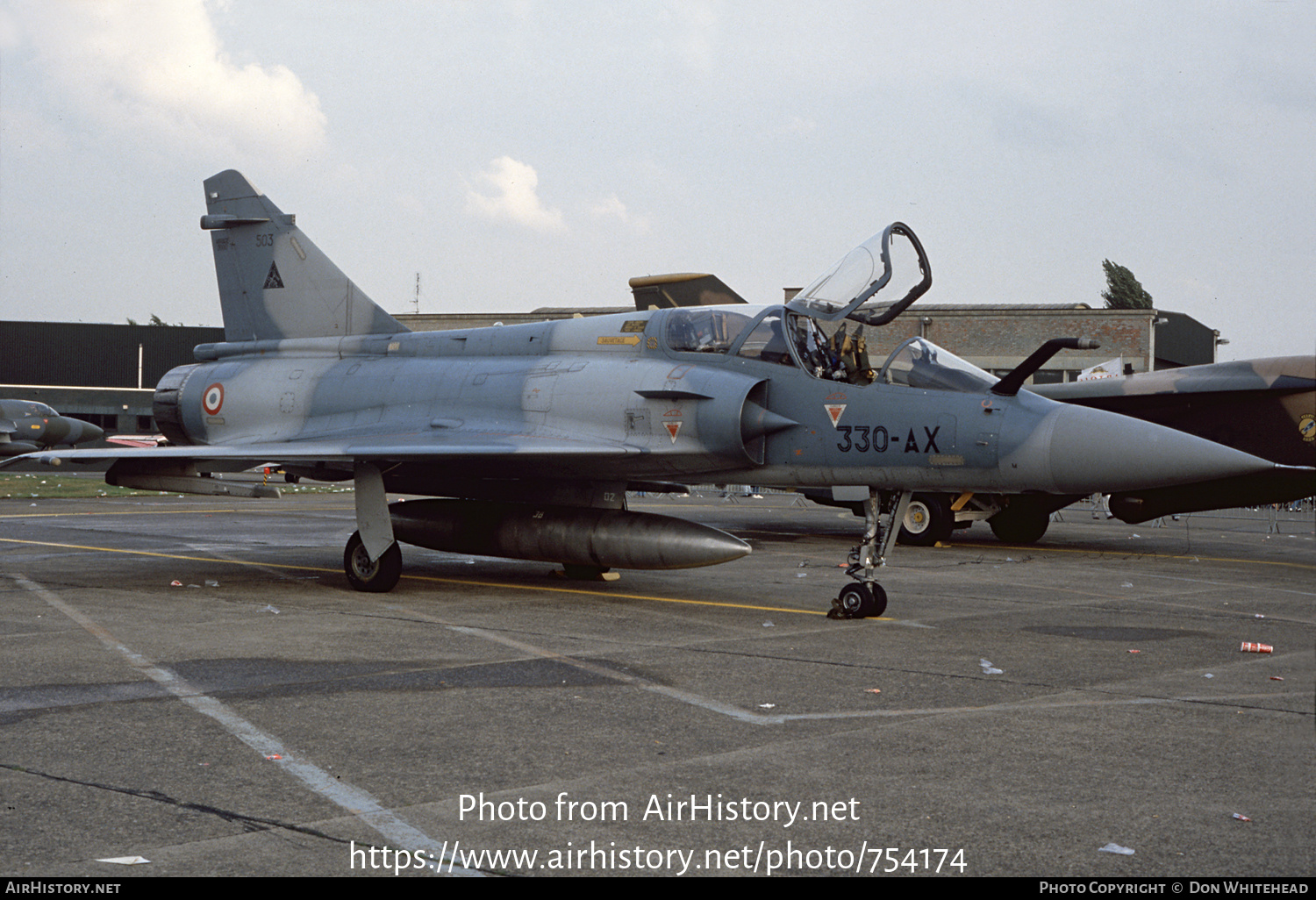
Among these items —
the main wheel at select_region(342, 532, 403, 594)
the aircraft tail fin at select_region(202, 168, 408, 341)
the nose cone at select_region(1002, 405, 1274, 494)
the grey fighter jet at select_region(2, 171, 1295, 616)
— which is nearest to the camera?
the nose cone at select_region(1002, 405, 1274, 494)

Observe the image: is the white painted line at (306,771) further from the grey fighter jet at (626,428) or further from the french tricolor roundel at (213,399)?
the french tricolor roundel at (213,399)

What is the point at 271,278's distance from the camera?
14.4m

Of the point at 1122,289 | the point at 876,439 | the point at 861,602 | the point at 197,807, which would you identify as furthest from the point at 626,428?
the point at 1122,289

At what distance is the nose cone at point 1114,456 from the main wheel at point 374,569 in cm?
569

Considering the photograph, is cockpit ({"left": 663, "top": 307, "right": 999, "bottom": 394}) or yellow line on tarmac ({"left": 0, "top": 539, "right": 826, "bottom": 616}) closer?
cockpit ({"left": 663, "top": 307, "right": 999, "bottom": 394})

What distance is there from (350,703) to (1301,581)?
37.3 feet

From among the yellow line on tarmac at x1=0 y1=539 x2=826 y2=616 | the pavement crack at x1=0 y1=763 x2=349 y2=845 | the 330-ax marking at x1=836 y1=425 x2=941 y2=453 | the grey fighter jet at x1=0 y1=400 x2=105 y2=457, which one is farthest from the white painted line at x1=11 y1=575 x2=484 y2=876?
the grey fighter jet at x1=0 y1=400 x2=105 y2=457

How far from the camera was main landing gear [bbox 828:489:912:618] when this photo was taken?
30.7ft

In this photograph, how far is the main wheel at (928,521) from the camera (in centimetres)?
1750

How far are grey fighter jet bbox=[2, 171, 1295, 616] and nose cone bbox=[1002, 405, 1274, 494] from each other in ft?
0.05

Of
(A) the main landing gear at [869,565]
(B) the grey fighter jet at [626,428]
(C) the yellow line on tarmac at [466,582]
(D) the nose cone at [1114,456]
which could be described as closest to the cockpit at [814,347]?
(B) the grey fighter jet at [626,428]

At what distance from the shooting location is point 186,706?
5.82 metres

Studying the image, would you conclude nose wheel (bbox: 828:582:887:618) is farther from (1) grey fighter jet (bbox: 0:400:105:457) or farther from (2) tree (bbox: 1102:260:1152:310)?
(2) tree (bbox: 1102:260:1152:310)

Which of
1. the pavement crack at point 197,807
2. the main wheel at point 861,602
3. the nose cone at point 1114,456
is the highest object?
the nose cone at point 1114,456
